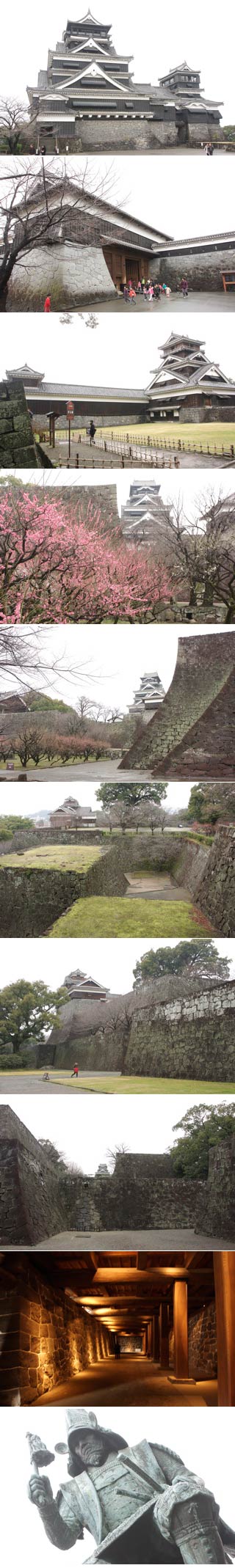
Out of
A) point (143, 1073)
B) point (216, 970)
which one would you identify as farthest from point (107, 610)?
point (143, 1073)

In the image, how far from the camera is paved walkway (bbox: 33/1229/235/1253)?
7.64 m

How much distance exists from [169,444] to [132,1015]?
13.2 ft

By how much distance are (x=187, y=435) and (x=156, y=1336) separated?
36.0 ft

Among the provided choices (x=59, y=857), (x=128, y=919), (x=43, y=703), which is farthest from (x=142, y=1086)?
(x=43, y=703)

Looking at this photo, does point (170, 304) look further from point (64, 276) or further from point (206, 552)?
point (206, 552)

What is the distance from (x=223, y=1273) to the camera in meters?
8.34

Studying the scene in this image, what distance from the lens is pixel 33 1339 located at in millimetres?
8766

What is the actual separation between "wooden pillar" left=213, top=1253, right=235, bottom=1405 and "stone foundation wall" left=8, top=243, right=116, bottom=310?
264 inches

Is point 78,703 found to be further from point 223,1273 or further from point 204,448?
point 223,1273

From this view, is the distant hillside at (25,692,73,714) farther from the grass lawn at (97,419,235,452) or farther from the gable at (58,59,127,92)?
the gable at (58,59,127,92)

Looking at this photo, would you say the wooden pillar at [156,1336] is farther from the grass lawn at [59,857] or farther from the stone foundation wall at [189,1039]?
the grass lawn at [59,857]

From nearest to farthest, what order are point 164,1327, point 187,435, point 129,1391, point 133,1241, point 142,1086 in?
point 133,1241
point 142,1086
point 187,435
point 129,1391
point 164,1327

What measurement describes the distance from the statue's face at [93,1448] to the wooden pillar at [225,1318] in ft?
3.10

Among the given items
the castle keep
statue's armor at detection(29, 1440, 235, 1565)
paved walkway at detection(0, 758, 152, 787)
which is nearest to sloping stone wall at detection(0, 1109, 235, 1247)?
statue's armor at detection(29, 1440, 235, 1565)
